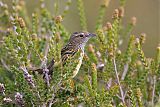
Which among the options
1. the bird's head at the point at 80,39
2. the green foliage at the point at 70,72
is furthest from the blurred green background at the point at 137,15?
the bird's head at the point at 80,39

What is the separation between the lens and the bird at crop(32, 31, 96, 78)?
3.64m

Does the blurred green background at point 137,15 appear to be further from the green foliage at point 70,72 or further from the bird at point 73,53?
the bird at point 73,53

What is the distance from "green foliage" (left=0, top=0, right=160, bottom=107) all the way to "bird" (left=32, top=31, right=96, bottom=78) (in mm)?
28

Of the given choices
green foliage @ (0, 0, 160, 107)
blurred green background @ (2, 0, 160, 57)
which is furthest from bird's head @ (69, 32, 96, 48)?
blurred green background @ (2, 0, 160, 57)

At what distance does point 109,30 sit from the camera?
13.9 feet

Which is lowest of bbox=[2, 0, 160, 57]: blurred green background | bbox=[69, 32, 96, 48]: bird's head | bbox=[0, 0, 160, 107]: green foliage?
bbox=[0, 0, 160, 107]: green foliage

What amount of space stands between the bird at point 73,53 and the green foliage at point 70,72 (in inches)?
1.1

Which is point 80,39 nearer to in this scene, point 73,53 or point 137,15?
point 73,53

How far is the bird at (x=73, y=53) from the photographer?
3644 millimetres

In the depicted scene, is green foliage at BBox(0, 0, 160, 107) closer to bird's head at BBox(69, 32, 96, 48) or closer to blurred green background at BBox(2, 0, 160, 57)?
bird's head at BBox(69, 32, 96, 48)

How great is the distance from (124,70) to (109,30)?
0.41 m

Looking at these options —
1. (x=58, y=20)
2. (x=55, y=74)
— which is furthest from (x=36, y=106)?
(x=58, y=20)

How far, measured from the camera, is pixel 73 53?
427 cm

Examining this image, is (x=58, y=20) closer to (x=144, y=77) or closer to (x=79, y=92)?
(x=79, y=92)
